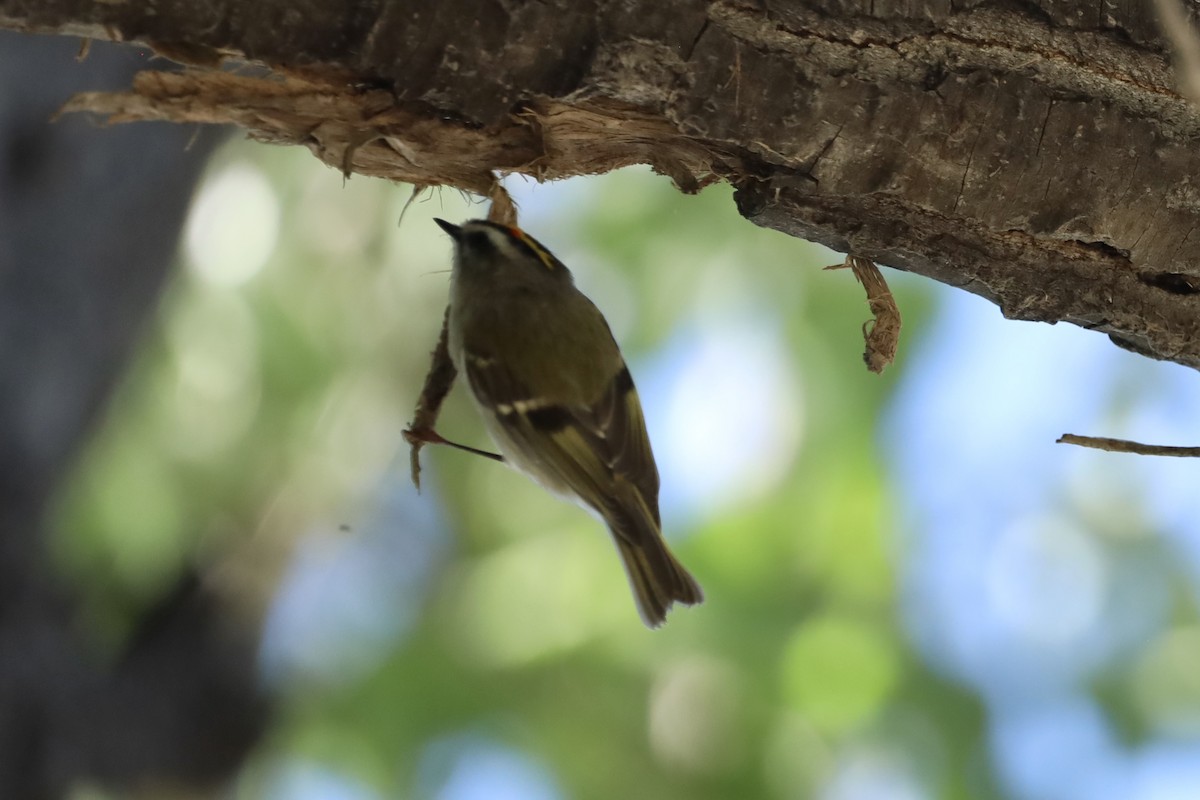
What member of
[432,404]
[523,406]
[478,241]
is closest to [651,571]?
[523,406]

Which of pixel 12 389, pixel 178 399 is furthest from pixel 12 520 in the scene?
pixel 178 399

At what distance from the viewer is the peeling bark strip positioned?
5.33 ft

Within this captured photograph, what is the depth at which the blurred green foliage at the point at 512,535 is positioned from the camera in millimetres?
3971

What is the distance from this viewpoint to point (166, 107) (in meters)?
1.78

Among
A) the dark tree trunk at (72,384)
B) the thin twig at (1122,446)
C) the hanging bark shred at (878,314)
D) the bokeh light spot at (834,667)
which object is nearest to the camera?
the thin twig at (1122,446)

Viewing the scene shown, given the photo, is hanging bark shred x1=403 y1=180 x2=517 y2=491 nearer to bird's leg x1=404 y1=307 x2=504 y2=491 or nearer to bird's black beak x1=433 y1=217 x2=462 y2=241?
bird's leg x1=404 y1=307 x2=504 y2=491

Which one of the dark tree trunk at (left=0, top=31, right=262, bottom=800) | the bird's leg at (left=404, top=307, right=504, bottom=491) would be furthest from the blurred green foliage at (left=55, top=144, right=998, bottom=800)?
the bird's leg at (left=404, top=307, right=504, bottom=491)

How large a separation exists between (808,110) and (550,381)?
3.63ft

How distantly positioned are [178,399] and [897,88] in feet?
9.91

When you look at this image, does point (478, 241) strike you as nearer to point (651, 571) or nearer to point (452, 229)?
point (452, 229)

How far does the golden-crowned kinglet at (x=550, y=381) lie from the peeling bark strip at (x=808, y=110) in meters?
0.56

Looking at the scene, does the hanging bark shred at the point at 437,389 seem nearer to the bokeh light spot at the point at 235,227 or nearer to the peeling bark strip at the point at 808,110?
the peeling bark strip at the point at 808,110

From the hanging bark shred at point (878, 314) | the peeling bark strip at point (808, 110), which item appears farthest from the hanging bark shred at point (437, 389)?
the hanging bark shred at point (878, 314)

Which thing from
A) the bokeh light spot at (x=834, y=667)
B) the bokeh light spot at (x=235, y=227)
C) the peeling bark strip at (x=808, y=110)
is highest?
the peeling bark strip at (x=808, y=110)
